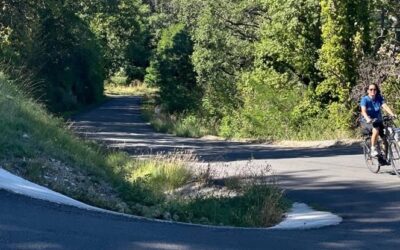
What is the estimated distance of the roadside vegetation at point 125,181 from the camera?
11.4 meters

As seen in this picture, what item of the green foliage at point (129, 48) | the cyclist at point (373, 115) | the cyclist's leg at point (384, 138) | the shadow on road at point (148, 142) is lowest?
the shadow on road at point (148, 142)

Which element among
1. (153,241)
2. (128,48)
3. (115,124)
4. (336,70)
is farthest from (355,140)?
(128,48)

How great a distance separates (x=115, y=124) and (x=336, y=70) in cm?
1982

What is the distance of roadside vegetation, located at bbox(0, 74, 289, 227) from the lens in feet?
37.4

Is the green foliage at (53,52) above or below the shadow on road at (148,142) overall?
above

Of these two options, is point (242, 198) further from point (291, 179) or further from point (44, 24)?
point (44, 24)

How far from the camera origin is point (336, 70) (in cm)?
3050

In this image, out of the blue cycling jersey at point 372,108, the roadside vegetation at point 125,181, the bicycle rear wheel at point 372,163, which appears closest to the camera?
the roadside vegetation at point 125,181

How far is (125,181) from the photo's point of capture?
13.9m

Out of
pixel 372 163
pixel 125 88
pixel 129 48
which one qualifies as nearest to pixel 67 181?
pixel 372 163

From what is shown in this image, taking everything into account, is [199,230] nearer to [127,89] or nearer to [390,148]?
[390,148]

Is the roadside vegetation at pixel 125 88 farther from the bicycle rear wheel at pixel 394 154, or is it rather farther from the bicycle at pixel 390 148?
the bicycle rear wheel at pixel 394 154

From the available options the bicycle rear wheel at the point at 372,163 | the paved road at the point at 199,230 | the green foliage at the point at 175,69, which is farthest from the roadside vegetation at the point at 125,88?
the paved road at the point at 199,230

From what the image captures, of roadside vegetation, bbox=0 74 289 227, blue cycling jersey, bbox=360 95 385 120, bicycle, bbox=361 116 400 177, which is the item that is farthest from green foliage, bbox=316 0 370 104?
blue cycling jersey, bbox=360 95 385 120
